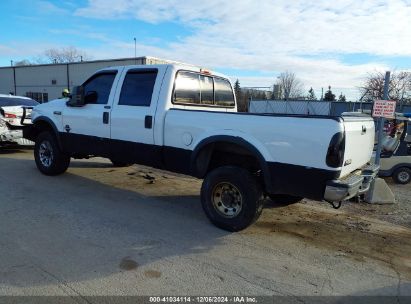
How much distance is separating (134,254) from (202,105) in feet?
10.0

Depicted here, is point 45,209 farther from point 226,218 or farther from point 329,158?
point 329,158

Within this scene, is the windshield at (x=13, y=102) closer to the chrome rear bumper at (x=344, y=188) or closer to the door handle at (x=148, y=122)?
the door handle at (x=148, y=122)

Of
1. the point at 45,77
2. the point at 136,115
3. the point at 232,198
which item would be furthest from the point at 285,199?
the point at 45,77

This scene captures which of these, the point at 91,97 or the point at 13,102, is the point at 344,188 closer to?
the point at 91,97

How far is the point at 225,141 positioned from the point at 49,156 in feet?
14.6

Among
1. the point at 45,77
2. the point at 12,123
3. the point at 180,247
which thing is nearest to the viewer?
the point at 180,247

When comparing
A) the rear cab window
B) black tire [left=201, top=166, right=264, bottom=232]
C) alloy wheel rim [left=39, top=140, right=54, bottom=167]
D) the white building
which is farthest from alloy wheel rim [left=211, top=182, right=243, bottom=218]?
the white building

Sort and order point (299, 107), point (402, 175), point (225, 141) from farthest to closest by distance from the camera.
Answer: point (299, 107) < point (402, 175) < point (225, 141)

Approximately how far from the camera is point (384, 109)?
6840 mm

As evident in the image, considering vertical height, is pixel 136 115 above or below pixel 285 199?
above

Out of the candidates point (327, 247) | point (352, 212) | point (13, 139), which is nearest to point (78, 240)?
point (327, 247)

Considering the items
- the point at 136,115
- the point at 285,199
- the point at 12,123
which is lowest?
the point at 285,199

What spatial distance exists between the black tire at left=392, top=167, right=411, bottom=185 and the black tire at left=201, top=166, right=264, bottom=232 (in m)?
6.42

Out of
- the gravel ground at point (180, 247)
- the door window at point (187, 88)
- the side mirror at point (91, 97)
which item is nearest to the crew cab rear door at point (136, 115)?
the door window at point (187, 88)
